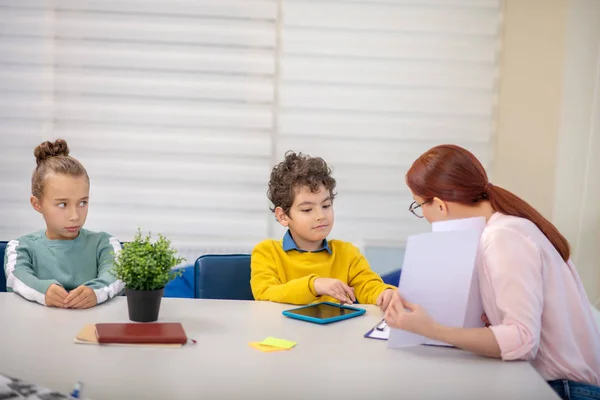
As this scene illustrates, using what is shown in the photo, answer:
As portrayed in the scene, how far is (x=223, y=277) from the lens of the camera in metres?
2.62

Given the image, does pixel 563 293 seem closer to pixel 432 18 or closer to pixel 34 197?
pixel 34 197

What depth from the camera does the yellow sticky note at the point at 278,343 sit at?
1.68 meters

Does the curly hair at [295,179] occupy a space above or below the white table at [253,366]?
above

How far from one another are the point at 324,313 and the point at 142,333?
56 centimetres

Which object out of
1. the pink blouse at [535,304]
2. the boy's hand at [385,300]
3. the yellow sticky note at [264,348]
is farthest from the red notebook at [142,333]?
the pink blouse at [535,304]

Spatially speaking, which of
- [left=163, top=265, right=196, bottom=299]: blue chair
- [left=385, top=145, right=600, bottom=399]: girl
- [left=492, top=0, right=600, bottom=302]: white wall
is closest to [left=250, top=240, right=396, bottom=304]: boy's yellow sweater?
[left=385, top=145, right=600, bottom=399]: girl

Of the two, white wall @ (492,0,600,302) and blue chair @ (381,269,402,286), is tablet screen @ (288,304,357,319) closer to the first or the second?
blue chair @ (381,269,402,286)

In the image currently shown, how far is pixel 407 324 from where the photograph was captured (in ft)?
5.41

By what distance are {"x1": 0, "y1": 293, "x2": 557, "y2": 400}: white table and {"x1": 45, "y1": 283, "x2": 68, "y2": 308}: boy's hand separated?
0.40 ft

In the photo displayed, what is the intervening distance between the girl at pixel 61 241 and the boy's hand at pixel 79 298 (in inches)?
6.9

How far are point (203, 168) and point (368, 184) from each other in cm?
92

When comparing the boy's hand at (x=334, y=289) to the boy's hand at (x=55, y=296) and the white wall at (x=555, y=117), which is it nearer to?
the boy's hand at (x=55, y=296)

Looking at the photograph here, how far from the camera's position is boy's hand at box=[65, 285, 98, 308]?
2.05 meters

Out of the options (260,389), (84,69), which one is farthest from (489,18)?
(260,389)
